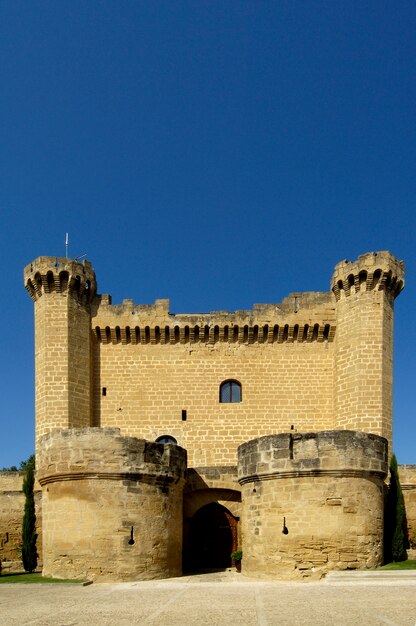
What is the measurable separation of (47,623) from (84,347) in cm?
1671

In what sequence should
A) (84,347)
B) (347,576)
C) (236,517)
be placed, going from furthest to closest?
(84,347) < (236,517) < (347,576)

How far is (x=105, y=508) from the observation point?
15977 millimetres

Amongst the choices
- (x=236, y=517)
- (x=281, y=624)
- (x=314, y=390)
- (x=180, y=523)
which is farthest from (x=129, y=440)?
(x=314, y=390)

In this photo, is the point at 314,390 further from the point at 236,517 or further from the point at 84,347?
the point at 84,347

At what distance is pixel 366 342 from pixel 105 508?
12.2m

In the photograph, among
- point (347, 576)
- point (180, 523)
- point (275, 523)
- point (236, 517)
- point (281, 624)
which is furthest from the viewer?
point (236, 517)

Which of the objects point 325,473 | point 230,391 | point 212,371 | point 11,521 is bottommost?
point 11,521

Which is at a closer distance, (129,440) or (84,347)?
(129,440)

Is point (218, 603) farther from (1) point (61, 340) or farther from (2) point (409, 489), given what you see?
(1) point (61, 340)

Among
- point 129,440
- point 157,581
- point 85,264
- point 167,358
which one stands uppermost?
point 85,264

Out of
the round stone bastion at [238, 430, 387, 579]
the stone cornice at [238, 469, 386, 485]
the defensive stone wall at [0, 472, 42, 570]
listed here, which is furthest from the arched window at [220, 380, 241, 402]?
the stone cornice at [238, 469, 386, 485]

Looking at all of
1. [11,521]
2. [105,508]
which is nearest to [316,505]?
[105,508]

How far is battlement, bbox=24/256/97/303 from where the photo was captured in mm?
25266

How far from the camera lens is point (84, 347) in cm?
2561
